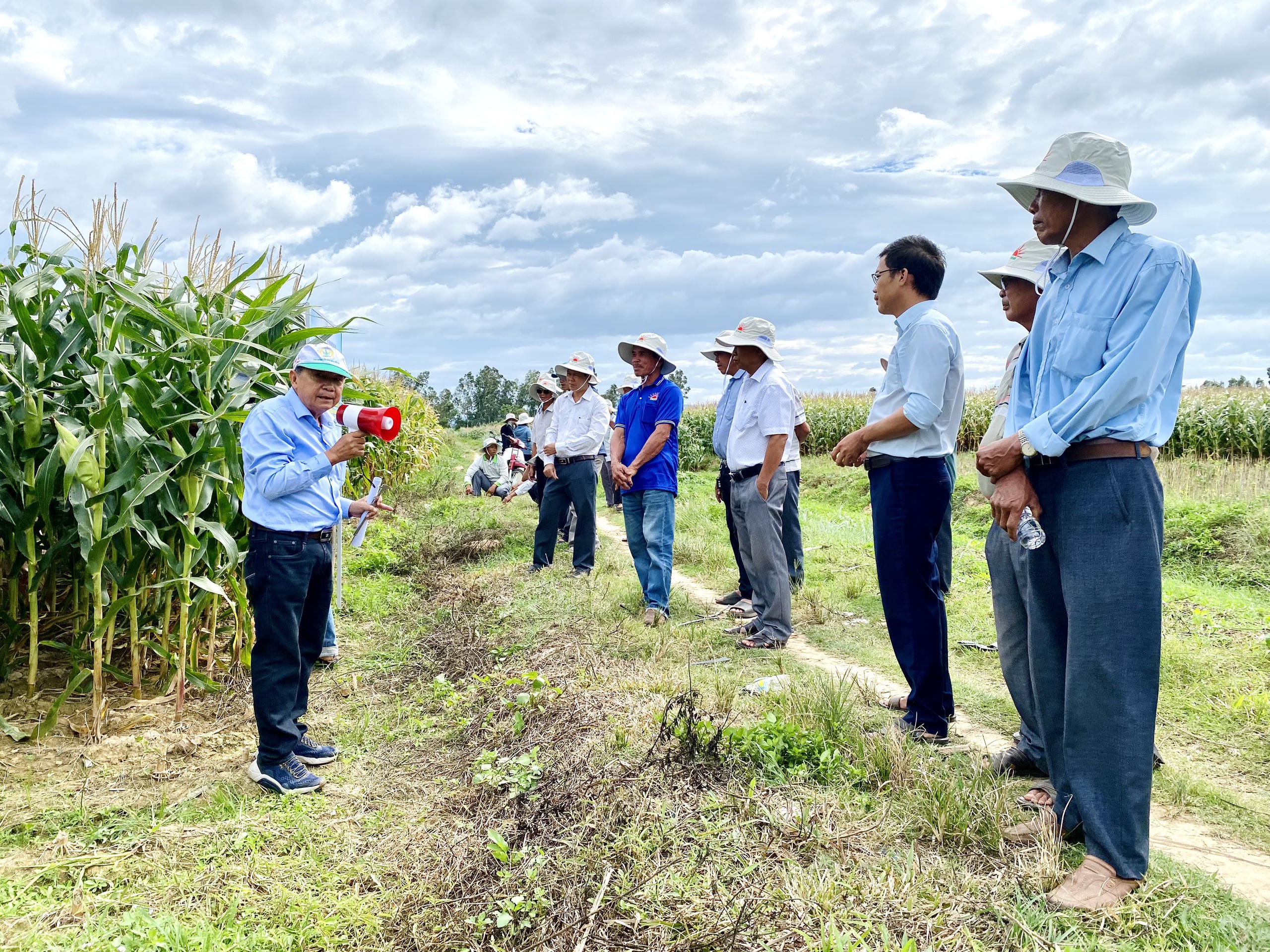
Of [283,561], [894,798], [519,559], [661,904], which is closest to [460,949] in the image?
[661,904]

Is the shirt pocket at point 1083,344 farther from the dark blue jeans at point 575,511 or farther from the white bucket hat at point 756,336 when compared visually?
the dark blue jeans at point 575,511

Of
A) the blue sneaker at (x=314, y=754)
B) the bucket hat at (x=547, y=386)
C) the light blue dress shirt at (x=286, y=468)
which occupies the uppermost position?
the bucket hat at (x=547, y=386)

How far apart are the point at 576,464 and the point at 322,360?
4.44m

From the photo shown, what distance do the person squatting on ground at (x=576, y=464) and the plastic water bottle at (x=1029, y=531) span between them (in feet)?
18.1

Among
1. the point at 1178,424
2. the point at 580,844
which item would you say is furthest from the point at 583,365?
the point at 1178,424

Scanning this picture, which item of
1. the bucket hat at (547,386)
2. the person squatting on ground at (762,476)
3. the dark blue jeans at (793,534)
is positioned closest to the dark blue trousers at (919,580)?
the person squatting on ground at (762,476)

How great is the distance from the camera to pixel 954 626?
6320mm

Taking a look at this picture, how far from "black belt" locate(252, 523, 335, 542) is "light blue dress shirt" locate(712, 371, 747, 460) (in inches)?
142

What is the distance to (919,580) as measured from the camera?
12.9ft

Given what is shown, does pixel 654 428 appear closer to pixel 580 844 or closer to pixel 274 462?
pixel 274 462

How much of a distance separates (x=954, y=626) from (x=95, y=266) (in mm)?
6132

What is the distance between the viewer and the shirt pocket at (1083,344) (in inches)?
103

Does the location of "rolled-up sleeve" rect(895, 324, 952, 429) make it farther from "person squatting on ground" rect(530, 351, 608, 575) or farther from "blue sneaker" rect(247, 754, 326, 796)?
"person squatting on ground" rect(530, 351, 608, 575)

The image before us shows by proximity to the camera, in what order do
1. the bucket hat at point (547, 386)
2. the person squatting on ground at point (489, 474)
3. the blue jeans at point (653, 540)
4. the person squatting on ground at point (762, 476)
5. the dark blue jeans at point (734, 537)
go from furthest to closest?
the person squatting on ground at point (489, 474) < the bucket hat at point (547, 386) < the dark blue jeans at point (734, 537) < the blue jeans at point (653, 540) < the person squatting on ground at point (762, 476)
